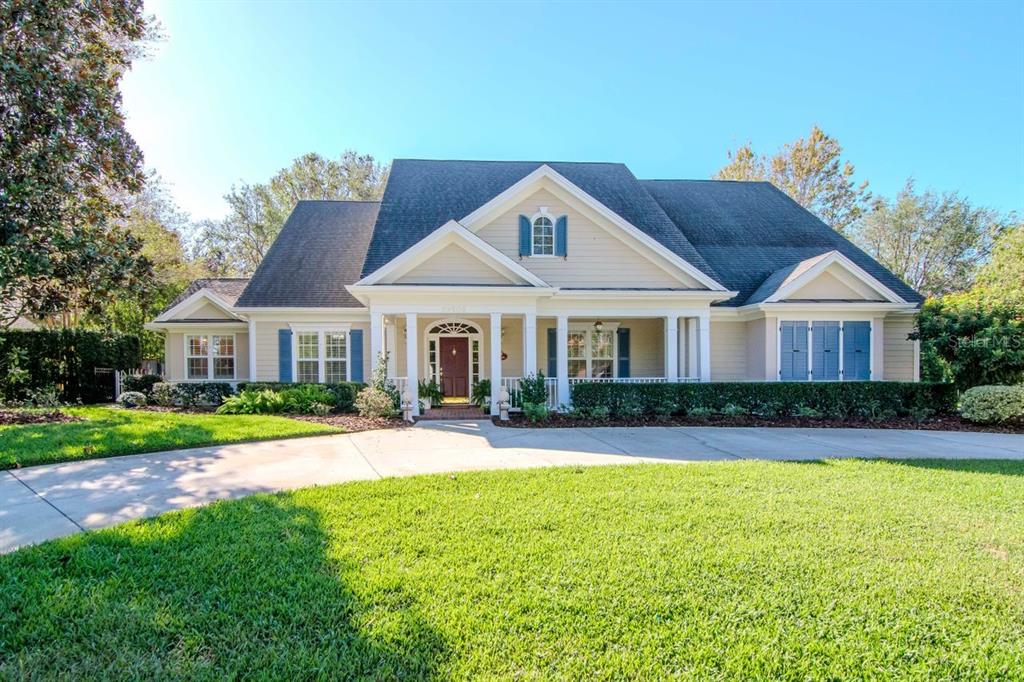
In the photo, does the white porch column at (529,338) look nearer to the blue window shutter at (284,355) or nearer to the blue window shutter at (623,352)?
the blue window shutter at (623,352)

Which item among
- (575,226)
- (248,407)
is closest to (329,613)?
(248,407)

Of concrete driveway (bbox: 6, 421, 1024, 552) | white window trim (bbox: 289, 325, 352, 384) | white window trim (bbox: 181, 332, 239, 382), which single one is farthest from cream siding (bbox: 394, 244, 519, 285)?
white window trim (bbox: 181, 332, 239, 382)

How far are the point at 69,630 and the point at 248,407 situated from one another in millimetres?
10099

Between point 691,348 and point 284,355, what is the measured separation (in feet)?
40.0

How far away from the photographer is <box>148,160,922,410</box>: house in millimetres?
12484

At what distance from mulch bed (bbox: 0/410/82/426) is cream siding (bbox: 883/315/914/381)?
2131 cm

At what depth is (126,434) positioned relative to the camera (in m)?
8.34

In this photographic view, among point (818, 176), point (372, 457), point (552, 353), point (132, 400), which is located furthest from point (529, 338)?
point (818, 176)


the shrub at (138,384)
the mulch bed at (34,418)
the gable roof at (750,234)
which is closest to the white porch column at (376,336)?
the mulch bed at (34,418)

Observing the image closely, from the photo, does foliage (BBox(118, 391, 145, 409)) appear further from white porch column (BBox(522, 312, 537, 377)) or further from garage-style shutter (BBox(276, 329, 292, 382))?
white porch column (BBox(522, 312, 537, 377))

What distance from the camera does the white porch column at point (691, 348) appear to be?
14.0 meters

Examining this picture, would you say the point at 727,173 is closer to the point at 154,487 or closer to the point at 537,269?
the point at 537,269

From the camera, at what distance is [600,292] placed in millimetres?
13391

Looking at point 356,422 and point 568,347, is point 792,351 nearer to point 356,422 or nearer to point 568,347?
point 568,347
